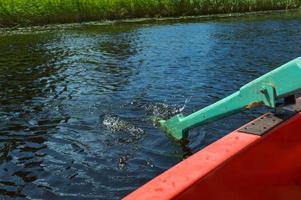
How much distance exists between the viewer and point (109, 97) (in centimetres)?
1105

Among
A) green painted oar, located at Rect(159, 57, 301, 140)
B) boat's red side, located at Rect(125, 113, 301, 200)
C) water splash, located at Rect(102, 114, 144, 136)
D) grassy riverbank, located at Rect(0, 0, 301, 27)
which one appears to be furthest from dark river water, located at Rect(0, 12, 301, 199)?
Result: grassy riverbank, located at Rect(0, 0, 301, 27)

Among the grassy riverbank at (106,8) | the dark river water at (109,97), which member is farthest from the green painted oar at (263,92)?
the grassy riverbank at (106,8)

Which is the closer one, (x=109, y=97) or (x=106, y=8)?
(x=109, y=97)

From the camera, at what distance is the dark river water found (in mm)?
6898

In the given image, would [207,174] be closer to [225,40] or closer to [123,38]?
Answer: [225,40]

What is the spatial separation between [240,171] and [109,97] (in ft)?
24.3

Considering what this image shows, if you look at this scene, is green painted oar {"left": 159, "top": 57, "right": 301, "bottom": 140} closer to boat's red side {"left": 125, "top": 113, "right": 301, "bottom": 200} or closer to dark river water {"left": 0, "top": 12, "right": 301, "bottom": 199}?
boat's red side {"left": 125, "top": 113, "right": 301, "bottom": 200}

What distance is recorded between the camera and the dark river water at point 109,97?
6.90 meters

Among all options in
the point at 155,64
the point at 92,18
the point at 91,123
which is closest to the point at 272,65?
the point at 155,64

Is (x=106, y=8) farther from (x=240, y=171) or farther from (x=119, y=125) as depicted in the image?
(x=240, y=171)

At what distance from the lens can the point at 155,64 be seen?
15.2 meters

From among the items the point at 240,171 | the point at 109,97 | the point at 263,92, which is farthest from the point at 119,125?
the point at 240,171

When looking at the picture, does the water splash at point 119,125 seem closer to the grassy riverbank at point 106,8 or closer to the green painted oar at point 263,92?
the green painted oar at point 263,92

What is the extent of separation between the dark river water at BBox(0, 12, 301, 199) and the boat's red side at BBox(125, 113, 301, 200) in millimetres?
2413
